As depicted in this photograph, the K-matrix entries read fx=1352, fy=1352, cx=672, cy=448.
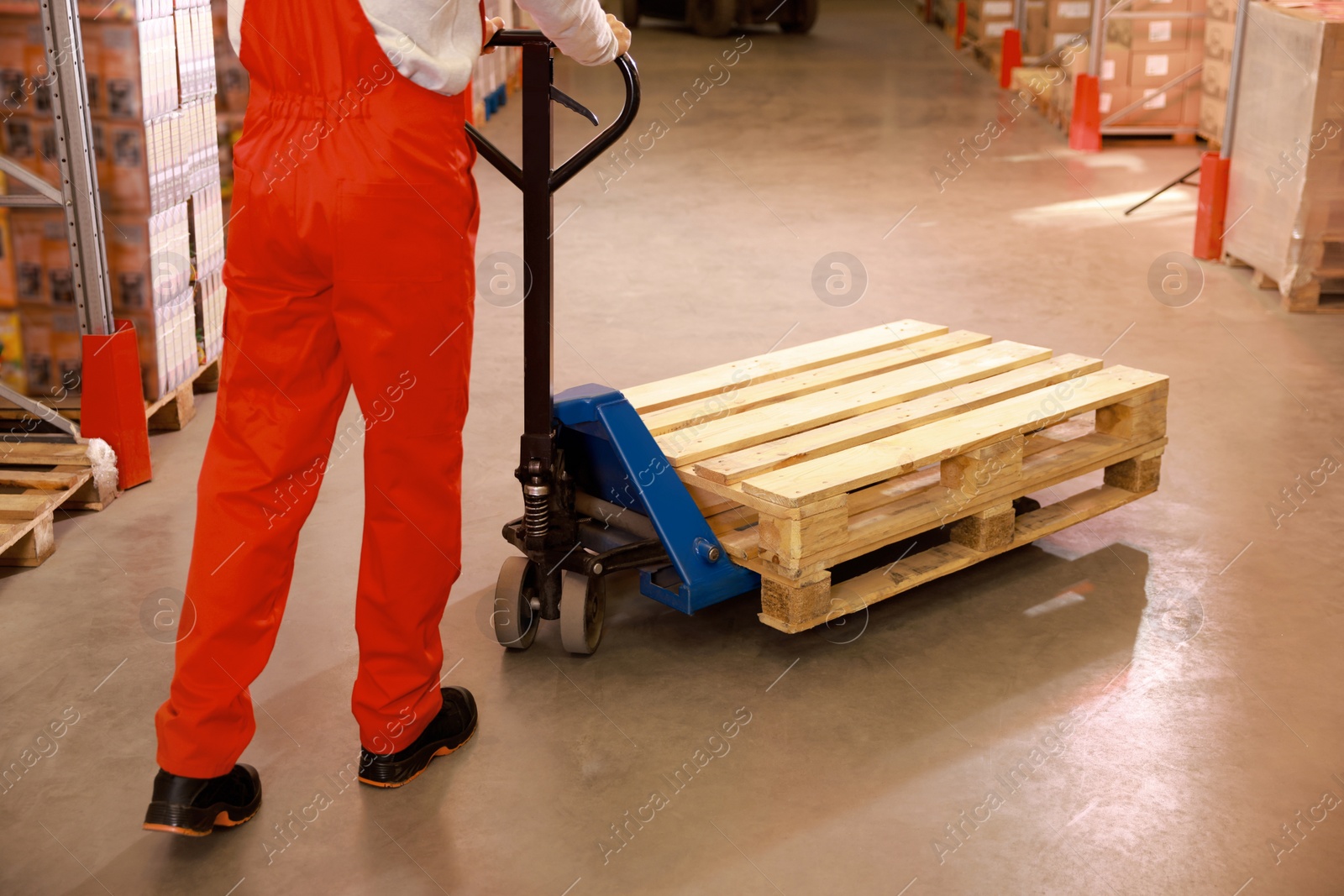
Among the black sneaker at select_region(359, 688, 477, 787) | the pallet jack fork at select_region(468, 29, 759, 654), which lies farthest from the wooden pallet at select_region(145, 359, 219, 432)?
the black sneaker at select_region(359, 688, 477, 787)

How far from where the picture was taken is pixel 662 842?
8.75ft

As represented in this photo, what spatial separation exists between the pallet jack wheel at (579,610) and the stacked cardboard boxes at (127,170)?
2.11 metres

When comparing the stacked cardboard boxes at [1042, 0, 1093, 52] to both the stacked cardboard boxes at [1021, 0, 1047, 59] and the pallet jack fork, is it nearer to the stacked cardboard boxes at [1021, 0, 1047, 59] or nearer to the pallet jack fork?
the stacked cardboard boxes at [1021, 0, 1047, 59]

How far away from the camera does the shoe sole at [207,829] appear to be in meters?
2.60

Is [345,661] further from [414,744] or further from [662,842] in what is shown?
[662,842]

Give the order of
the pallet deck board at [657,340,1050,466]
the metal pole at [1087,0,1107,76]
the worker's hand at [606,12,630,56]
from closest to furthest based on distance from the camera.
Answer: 1. the worker's hand at [606,12,630,56]
2. the pallet deck board at [657,340,1050,466]
3. the metal pole at [1087,0,1107,76]

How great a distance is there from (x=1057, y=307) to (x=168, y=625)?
170 inches

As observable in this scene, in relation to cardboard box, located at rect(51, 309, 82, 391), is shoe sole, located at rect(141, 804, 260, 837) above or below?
below

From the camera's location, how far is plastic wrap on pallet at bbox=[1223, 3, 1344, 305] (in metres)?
5.93

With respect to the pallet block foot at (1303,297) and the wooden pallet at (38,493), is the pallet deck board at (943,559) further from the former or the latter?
the pallet block foot at (1303,297)

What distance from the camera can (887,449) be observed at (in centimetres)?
347

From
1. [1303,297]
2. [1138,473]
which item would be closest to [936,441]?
[1138,473]

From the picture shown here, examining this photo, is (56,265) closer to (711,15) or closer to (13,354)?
(13,354)

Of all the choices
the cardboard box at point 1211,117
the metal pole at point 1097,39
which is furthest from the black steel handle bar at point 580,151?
the metal pole at point 1097,39
